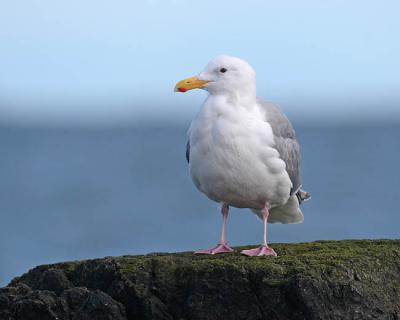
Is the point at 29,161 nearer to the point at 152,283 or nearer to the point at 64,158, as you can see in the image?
the point at 64,158

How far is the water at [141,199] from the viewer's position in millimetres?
35000

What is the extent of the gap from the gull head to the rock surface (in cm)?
176

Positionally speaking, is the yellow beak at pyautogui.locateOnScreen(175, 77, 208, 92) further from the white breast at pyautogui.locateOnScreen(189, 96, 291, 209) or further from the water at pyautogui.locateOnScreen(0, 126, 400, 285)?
the water at pyautogui.locateOnScreen(0, 126, 400, 285)

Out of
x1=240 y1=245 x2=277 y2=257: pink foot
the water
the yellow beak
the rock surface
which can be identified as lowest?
the rock surface

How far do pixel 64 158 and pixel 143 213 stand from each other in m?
20.2

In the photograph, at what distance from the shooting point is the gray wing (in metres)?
9.29

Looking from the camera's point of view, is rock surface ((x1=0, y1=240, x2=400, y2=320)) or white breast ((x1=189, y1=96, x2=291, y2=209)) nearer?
rock surface ((x1=0, y1=240, x2=400, y2=320))

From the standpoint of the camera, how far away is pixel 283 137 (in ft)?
30.9

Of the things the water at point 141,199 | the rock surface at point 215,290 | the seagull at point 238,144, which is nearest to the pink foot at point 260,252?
the seagull at point 238,144

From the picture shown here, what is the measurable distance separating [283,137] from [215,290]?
2.11 m

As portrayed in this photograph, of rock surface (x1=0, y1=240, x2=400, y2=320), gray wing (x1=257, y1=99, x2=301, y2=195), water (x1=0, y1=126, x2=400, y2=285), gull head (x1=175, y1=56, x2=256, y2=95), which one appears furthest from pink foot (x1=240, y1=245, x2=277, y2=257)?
water (x1=0, y1=126, x2=400, y2=285)

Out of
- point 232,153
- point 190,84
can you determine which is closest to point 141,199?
point 190,84

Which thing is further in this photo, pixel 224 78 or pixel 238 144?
pixel 224 78

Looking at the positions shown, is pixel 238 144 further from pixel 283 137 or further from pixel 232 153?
pixel 283 137
